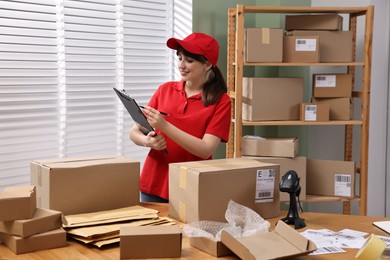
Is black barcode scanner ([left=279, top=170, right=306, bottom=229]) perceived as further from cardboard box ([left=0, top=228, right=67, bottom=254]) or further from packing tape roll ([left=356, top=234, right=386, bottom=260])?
cardboard box ([left=0, top=228, right=67, bottom=254])

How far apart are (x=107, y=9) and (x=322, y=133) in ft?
5.75

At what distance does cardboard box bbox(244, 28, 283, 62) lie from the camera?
10.9 feet

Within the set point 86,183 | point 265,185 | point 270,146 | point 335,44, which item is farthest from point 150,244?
point 335,44

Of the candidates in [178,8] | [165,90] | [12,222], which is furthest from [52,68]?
[12,222]

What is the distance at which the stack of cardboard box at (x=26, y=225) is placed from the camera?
1637mm

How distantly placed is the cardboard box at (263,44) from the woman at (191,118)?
0.79 m

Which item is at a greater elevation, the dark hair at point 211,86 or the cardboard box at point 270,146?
the dark hair at point 211,86

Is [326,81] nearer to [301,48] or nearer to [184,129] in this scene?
[301,48]

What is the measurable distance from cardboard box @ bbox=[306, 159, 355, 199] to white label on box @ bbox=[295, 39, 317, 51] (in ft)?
2.40

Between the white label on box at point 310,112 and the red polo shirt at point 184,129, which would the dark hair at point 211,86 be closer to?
the red polo shirt at point 184,129

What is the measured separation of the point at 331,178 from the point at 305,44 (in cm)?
89

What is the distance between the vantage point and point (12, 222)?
1.66 metres

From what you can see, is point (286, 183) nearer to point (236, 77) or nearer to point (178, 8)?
point (236, 77)

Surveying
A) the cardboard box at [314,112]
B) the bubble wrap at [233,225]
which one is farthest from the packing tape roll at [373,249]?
the cardboard box at [314,112]
